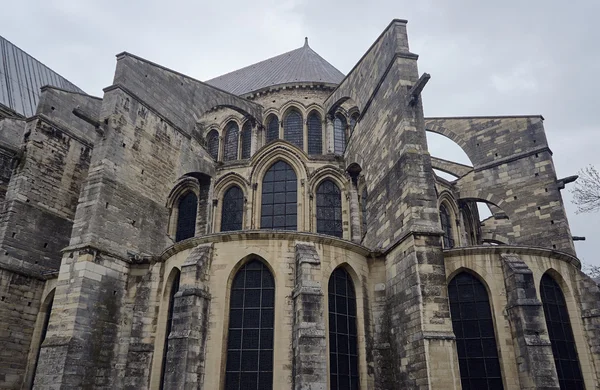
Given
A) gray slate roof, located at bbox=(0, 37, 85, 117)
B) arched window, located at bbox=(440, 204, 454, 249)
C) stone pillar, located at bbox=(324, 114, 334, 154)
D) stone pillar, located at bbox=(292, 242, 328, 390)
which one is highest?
gray slate roof, located at bbox=(0, 37, 85, 117)

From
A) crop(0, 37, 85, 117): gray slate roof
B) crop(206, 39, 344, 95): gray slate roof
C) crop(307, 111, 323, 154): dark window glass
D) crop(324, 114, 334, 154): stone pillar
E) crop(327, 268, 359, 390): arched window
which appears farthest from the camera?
crop(206, 39, 344, 95): gray slate roof

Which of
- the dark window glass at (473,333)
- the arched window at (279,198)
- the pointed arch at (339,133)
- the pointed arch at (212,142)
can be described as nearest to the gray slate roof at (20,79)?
the pointed arch at (212,142)

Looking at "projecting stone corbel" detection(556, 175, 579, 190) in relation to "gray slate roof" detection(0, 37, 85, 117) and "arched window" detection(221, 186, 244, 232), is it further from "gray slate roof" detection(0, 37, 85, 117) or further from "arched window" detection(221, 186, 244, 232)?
"gray slate roof" detection(0, 37, 85, 117)

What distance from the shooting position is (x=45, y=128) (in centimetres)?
1770

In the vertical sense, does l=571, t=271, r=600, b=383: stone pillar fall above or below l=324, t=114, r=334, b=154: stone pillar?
below

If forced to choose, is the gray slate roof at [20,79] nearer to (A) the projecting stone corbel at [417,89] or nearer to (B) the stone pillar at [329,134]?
(B) the stone pillar at [329,134]

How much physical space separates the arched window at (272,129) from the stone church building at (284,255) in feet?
6.62

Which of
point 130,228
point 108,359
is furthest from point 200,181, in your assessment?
point 108,359

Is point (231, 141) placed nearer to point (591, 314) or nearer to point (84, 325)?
point (84, 325)

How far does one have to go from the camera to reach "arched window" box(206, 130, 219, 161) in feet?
71.8

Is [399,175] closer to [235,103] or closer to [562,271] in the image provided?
[562,271]

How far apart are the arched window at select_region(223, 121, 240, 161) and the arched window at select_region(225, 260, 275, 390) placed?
398 inches

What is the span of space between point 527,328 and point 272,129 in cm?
1404

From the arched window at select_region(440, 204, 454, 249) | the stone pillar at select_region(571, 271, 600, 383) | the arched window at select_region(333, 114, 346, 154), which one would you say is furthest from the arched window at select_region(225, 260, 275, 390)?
the arched window at select_region(333, 114, 346, 154)
